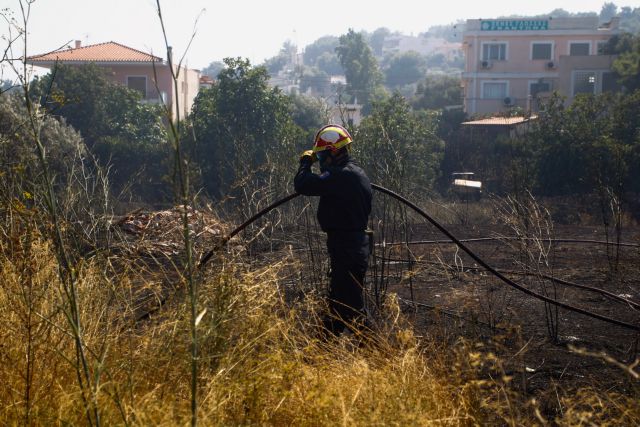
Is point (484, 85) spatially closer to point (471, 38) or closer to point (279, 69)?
point (471, 38)

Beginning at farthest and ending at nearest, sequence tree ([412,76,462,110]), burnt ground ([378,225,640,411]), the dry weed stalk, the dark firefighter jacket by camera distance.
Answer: tree ([412,76,462,110]), the dry weed stalk, the dark firefighter jacket, burnt ground ([378,225,640,411])

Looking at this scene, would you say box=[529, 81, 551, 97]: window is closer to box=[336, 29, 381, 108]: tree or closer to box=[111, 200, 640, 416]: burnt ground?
box=[336, 29, 381, 108]: tree

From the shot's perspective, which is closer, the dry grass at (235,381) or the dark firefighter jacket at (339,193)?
the dry grass at (235,381)

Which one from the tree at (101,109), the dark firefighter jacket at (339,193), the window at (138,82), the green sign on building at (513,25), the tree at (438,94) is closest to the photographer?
the dark firefighter jacket at (339,193)

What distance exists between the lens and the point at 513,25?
57594 mm

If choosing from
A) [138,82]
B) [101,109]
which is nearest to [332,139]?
[101,109]

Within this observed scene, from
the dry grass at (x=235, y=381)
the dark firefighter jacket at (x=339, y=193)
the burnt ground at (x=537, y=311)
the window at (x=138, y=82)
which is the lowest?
the burnt ground at (x=537, y=311)

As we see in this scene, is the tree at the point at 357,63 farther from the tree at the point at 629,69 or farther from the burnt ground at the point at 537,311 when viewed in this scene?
the burnt ground at the point at 537,311

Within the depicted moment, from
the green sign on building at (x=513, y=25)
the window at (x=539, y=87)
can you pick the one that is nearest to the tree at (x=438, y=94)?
the green sign on building at (x=513, y=25)

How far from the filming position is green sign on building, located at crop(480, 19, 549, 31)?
57.6 metres

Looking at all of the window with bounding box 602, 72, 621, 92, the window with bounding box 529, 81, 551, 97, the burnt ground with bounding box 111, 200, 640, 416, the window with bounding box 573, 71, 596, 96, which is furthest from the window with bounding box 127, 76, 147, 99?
the burnt ground with bounding box 111, 200, 640, 416

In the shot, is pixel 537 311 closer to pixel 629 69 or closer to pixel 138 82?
pixel 629 69

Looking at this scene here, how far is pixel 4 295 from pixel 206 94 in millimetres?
26243

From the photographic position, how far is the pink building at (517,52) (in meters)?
56.9
